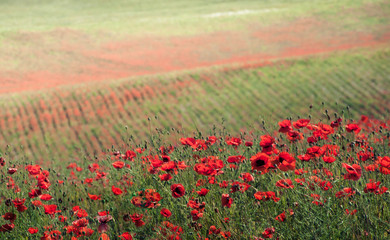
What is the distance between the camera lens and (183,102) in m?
9.09

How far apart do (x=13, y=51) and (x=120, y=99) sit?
7149 mm

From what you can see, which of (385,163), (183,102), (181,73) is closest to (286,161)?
(385,163)

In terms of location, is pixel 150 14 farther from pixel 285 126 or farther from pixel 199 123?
pixel 285 126

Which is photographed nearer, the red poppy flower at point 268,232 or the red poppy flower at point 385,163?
the red poppy flower at point 268,232

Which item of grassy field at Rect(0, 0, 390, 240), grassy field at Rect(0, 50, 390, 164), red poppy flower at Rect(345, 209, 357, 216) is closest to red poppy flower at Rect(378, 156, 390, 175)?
grassy field at Rect(0, 0, 390, 240)

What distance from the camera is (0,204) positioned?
137 inches

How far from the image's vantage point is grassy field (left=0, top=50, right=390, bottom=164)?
8.04 meters

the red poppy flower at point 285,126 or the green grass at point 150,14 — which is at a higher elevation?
the red poppy flower at point 285,126

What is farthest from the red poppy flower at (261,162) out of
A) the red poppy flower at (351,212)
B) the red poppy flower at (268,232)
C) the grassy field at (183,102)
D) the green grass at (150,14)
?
the green grass at (150,14)

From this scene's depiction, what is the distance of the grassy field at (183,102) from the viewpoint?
804 cm

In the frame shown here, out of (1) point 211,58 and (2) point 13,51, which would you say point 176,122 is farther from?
(2) point 13,51

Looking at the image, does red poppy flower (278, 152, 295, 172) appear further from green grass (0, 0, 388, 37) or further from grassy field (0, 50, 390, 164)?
green grass (0, 0, 388, 37)

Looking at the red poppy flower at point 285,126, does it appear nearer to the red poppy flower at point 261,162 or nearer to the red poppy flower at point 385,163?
the red poppy flower at point 261,162

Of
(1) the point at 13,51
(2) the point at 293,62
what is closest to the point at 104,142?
(2) the point at 293,62
